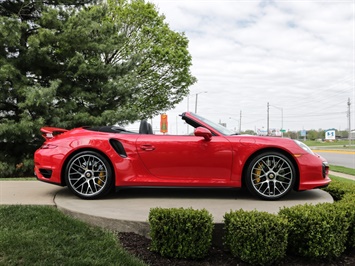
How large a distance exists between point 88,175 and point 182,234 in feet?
6.08

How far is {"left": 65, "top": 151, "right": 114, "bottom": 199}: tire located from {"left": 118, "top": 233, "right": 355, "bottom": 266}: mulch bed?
1125 millimetres

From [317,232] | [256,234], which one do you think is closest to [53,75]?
[256,234]

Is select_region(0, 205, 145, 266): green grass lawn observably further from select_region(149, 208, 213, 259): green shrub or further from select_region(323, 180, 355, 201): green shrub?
select_region(323, 180, 355, 201): green shrub

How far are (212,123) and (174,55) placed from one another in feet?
50.6

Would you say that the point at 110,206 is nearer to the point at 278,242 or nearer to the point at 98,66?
the point at 278,242

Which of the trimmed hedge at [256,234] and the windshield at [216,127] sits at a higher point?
the windshield at [216,127]

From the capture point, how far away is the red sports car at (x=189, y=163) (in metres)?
4.23

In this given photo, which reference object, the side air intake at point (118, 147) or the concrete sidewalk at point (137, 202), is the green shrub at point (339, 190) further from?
the side air intake at point (118, 147)

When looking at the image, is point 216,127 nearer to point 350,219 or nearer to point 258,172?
point 258,172

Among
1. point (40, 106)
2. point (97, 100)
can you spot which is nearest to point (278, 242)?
point (40, 106)

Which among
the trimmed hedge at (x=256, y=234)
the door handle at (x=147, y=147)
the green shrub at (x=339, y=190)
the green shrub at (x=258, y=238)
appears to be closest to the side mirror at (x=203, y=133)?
the door handle at (x=147, y=147)

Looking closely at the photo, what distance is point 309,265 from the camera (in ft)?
10.3

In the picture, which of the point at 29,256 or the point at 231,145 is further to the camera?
the point at 231,145

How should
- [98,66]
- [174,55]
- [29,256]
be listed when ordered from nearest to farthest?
[29,256] → [98,66] → [174,55]
